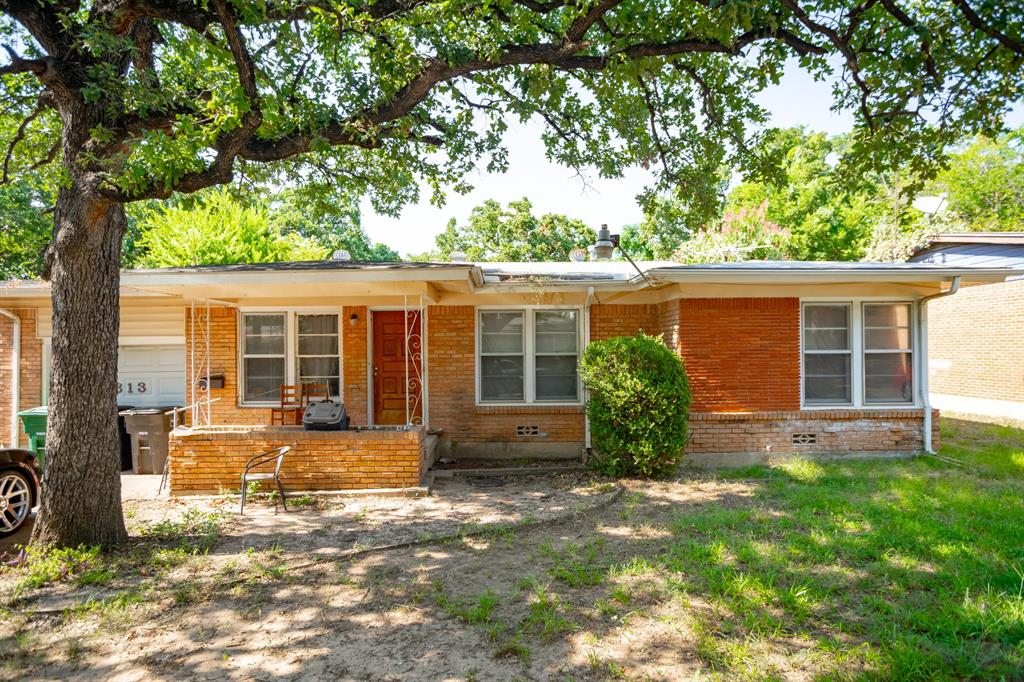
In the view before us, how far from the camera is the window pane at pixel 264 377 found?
32.8 ft

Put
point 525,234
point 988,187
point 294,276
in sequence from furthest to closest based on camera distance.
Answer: point 525,234 → point 988,187 → point 294,276

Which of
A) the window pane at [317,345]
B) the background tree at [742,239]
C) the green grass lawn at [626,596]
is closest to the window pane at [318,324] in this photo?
the window pane at [317,345]

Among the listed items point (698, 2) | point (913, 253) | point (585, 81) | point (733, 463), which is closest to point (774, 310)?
point (733, 463)

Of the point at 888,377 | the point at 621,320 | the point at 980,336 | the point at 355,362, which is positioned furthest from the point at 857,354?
the point at 980,336

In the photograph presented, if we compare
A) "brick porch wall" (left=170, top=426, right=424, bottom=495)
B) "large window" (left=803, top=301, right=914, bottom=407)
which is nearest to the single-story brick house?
"large window" (left=803, top=301, right=914, bottom=407)

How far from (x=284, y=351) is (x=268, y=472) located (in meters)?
2.93

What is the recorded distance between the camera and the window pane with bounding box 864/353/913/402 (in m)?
9.40

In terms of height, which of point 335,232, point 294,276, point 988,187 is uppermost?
point 335,232

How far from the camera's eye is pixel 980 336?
14883 millimetres

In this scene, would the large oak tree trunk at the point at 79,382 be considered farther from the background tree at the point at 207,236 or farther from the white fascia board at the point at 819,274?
the background tree at the point at 207,236

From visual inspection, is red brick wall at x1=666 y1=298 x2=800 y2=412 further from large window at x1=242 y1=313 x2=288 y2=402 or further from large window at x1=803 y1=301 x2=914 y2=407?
large window at x1=242 y1=313 x2=288 y2=402

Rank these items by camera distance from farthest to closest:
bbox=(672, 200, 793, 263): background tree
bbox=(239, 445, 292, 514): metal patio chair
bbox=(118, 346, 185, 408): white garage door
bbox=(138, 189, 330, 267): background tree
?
bbox=(672, 200, 793, 263): background tree → bbox=(138, 189, 330, 267): background tree → bbox=(118, 346, 185, 408): white garage door → bbox=(239, 445, 292, 514): metal patio chair

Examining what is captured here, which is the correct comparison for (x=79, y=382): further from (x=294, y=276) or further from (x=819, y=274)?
(x=819, y=274)

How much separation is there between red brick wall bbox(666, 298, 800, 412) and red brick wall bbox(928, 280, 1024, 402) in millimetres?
8652
